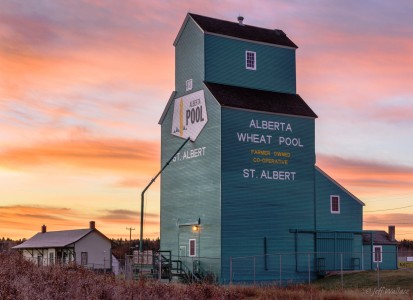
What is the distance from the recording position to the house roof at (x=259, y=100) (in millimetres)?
49188

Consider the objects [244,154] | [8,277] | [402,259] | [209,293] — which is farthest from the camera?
[402,259]

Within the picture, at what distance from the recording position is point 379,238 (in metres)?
61.7

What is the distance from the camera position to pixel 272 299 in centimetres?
3170

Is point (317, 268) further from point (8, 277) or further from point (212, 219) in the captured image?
point (8, 277)

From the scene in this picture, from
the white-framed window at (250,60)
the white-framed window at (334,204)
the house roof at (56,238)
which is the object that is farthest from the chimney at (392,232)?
the house roof at (56,238)

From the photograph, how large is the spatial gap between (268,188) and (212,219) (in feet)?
15.6

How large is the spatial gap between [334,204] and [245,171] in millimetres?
8740

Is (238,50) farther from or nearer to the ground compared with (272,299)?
farther from the ground

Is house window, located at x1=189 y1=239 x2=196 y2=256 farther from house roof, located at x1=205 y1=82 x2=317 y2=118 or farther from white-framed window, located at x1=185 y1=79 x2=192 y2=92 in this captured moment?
white-framed window, located at x1=185 y1=79 x2=192 y2=92

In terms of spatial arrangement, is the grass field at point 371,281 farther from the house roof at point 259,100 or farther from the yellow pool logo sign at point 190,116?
the yellow pool logo sign at point 190,116

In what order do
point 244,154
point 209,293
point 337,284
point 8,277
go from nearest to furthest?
point 8,277, point 209,293, point 337,284, point 244,154

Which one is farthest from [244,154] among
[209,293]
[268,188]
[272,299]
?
[209,293]

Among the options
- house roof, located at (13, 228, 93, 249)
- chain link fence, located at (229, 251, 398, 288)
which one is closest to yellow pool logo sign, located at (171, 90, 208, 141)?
chain link fence, located at (229, 251, 398, 288)

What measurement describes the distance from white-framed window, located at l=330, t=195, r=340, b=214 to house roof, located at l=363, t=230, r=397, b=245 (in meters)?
4.68
